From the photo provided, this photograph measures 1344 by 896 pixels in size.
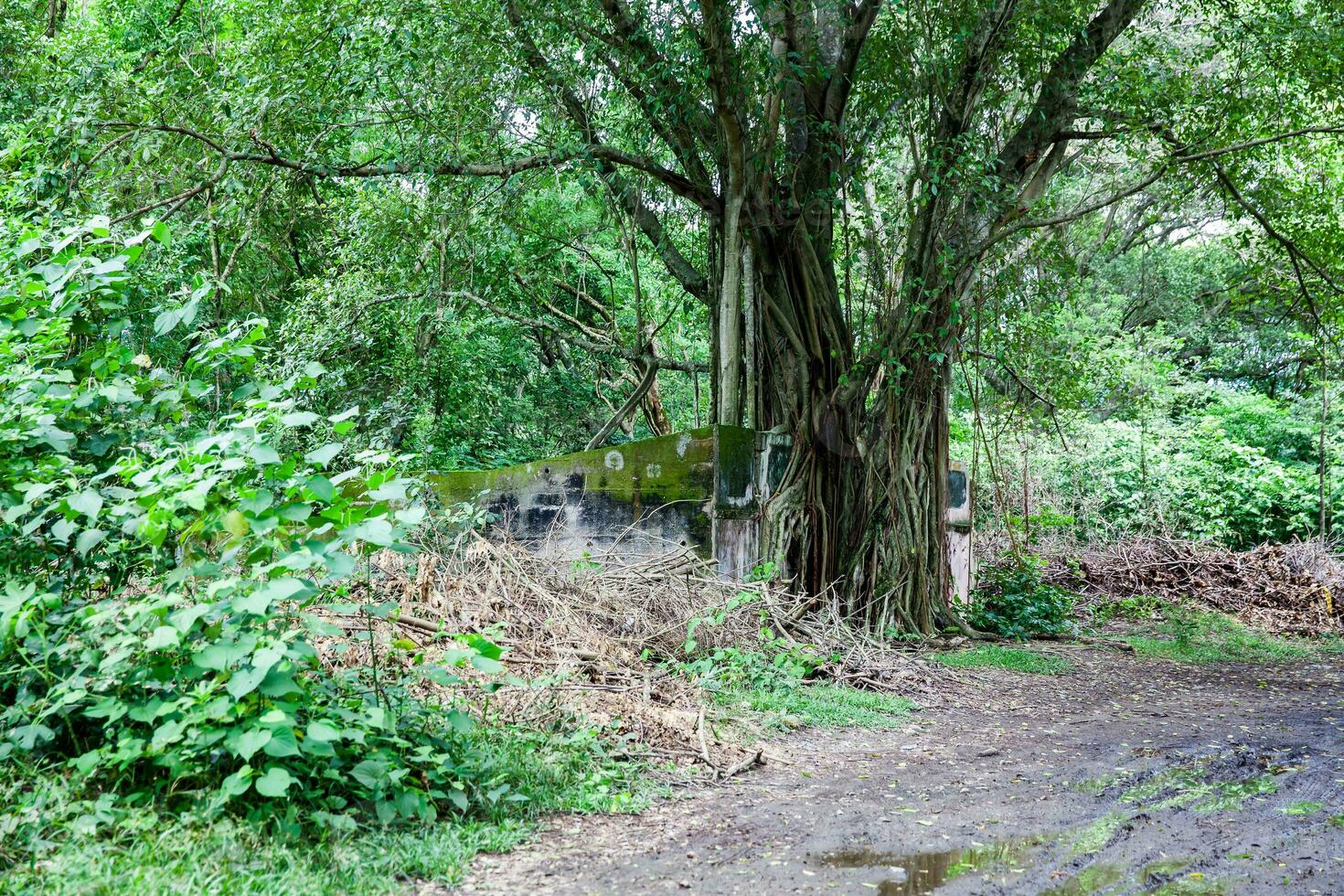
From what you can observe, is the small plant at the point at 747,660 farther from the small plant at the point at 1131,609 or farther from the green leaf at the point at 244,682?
the small plant at the point at 1131,609

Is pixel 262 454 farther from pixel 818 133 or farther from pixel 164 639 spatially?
pixel 818 133

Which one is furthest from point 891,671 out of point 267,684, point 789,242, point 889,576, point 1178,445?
point 1178,445

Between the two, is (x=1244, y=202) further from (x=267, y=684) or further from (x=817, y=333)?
(x=267, y=684)

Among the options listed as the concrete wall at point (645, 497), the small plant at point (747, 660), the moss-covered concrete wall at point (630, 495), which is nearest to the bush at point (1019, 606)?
the concrete wall at point (645, 497)

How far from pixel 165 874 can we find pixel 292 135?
6.50 m

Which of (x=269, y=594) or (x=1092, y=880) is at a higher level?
(x=269, y=594)

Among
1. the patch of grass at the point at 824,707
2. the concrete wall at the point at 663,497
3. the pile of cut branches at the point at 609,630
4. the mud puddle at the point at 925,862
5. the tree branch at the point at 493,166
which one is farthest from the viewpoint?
the tree branch at the point at 493,166

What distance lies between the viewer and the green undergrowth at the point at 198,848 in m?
2.78

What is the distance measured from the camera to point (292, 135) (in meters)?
8.02

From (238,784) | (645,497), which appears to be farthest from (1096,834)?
(645,497)

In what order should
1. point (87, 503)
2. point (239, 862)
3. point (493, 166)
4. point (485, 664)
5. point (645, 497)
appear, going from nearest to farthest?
point (239, 862)
point (87, 503)
point (485, 664)
point (645, 497)
point (493, 166)

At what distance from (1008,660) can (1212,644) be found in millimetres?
2832

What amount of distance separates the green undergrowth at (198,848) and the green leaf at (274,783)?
15 centimetres

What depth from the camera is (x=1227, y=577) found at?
1220cm
